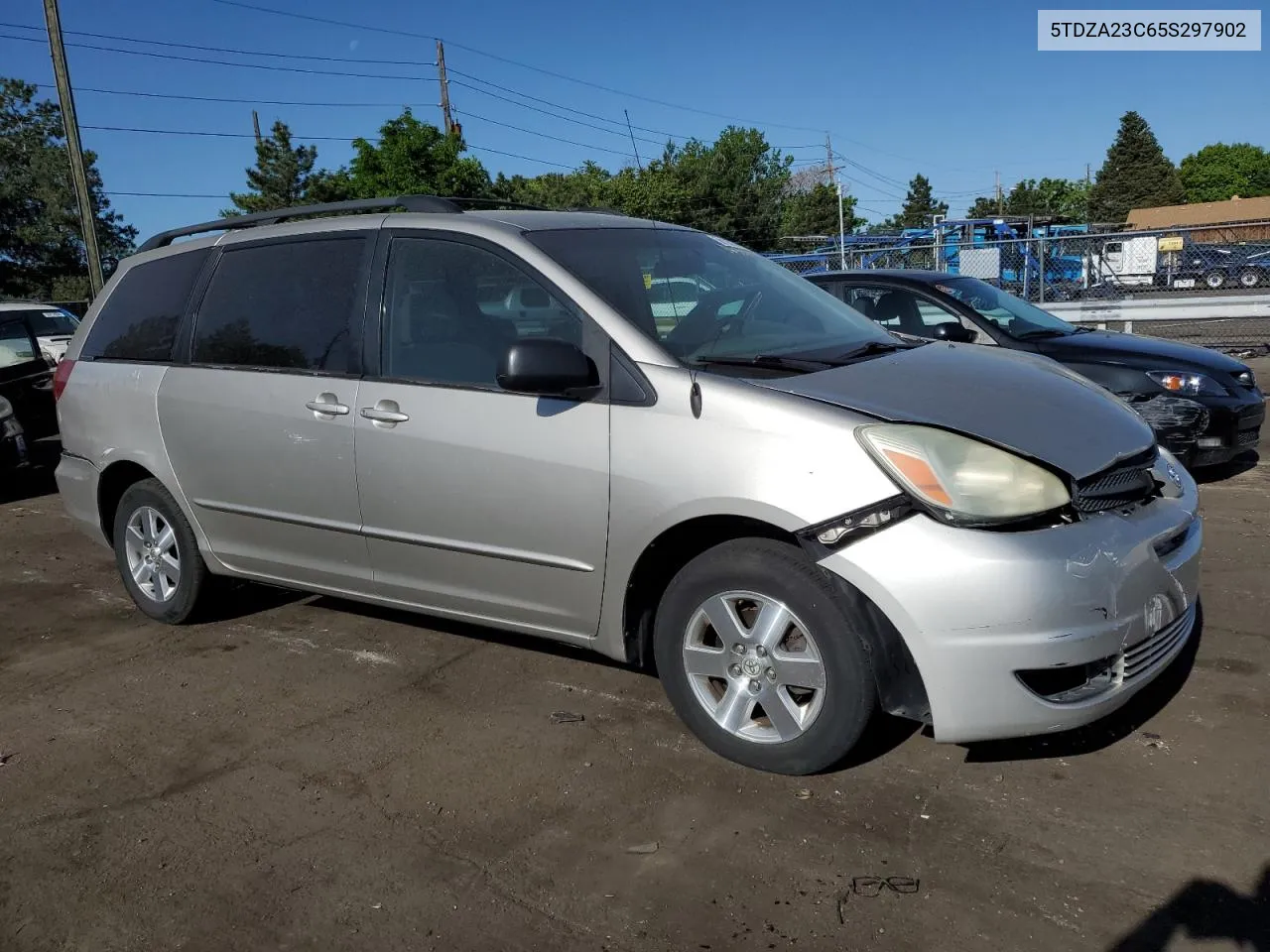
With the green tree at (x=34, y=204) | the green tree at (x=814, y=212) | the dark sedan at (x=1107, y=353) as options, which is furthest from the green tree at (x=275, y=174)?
the dark sedan at (x=1107, y=353)

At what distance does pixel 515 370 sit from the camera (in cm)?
339

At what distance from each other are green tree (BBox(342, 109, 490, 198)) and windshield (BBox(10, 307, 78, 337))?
65.3 feet

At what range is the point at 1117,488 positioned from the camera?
126 inches

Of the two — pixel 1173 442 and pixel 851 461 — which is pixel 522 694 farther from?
pixel 1173 442

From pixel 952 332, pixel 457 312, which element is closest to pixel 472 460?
pixel 457 312

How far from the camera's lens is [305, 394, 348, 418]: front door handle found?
410cm

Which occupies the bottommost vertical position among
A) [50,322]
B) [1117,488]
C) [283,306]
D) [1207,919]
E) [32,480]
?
[1207,919]

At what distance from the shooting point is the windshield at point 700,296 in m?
3.68

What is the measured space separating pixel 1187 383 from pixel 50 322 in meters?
11.8

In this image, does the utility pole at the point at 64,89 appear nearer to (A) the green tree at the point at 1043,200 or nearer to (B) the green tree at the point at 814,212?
(B) the green tree at the point at 814,212

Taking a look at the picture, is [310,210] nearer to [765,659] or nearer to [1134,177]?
[765,659]

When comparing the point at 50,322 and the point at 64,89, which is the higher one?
the point at 64,89

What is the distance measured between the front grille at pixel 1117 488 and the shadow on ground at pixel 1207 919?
1.04 m

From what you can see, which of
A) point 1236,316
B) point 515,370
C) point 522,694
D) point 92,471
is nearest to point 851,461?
point 515,370
